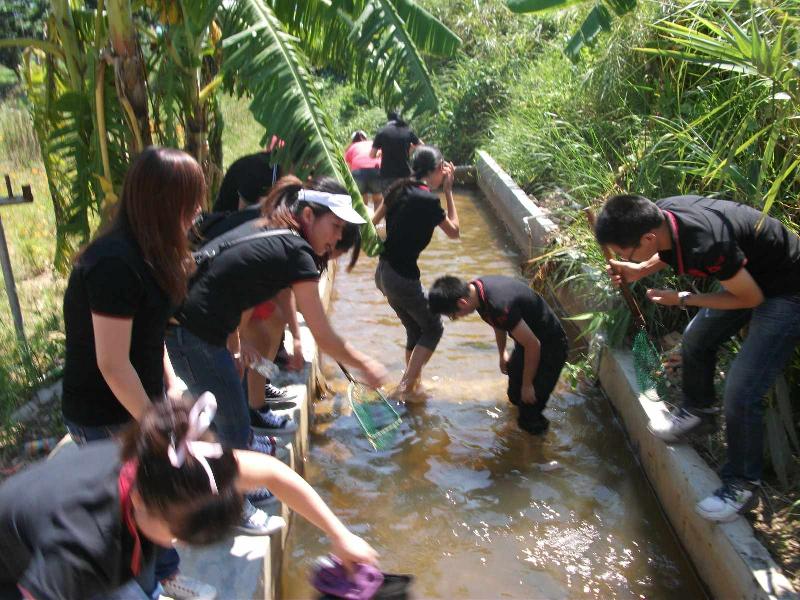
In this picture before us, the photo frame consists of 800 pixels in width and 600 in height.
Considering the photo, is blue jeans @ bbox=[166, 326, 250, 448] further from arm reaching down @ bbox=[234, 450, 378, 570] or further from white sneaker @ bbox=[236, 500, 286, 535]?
arm reaching down @ bbox=[234, 450, 378, 570]

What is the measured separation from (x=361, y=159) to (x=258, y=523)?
23.1ft

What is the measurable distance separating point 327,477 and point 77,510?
10.3ft

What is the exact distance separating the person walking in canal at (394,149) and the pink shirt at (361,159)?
397 millimetres

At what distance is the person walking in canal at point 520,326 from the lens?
470 cm

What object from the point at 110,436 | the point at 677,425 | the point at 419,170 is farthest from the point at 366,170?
the point at 110,436

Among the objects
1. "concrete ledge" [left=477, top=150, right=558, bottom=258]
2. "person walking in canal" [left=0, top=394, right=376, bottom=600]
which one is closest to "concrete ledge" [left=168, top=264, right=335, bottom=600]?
"person walking in canal" [left=0, top=394, right=376, bottom=600]

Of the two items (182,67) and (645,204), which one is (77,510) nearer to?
(645,204)

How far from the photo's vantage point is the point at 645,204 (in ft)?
11.8

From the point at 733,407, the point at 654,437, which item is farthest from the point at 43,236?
the point at 733,407

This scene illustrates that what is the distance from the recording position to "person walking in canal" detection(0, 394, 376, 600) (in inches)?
66.3

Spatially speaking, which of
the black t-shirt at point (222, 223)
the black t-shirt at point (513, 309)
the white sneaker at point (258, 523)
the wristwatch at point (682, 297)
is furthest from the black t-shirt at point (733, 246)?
the white sneaker at point (258, 523)

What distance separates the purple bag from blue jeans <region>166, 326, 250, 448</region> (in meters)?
1.12

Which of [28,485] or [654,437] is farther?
[654,437]

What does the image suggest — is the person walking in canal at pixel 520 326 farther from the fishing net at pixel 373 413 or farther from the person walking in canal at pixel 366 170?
the person walking in canal at pixel 366 170
